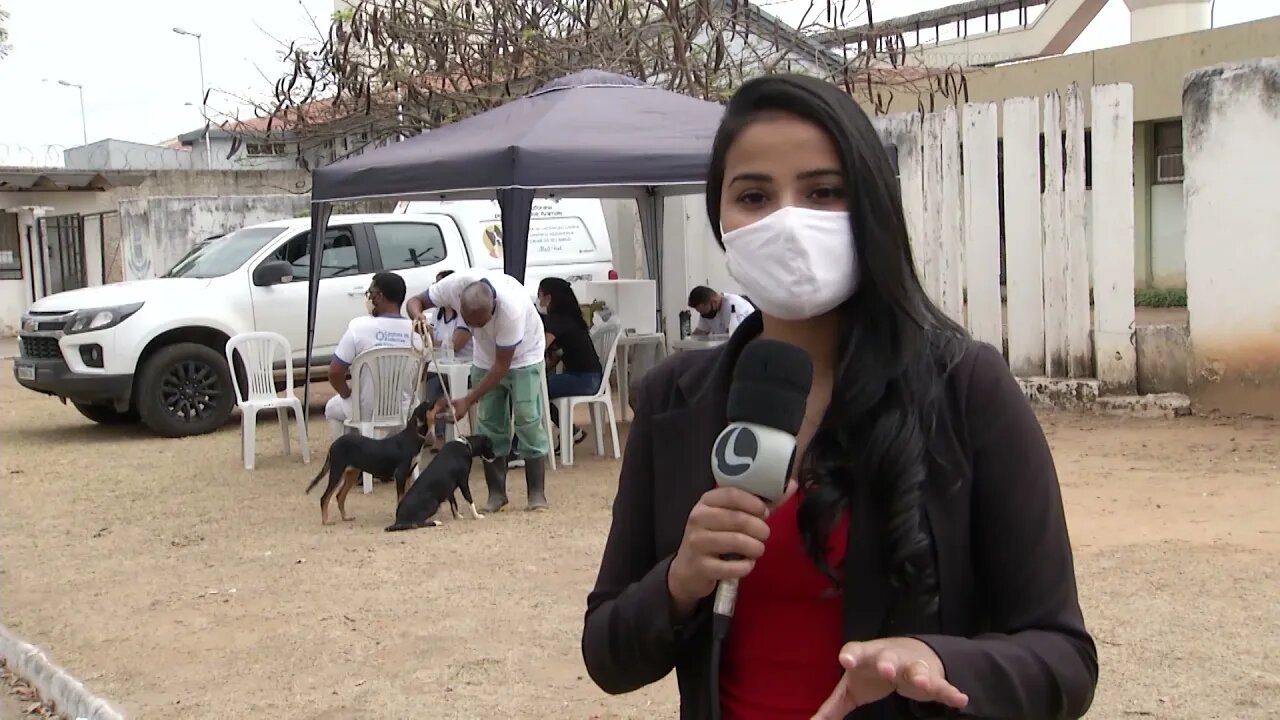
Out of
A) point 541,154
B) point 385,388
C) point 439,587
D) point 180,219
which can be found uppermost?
point 180,219

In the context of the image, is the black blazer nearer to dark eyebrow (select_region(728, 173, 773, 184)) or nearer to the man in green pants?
dark eyebrow (select_region(728, 173, 773, 184))

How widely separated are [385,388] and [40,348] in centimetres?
440

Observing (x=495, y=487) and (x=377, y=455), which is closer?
(x=377, y=455)

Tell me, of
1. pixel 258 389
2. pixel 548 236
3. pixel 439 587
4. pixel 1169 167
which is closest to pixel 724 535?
pixel 439 587

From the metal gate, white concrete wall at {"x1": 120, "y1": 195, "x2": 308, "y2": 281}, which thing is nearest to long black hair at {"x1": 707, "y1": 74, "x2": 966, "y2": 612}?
white concrete wall at {"x1": 120, "y1": 195, "x2": 308, "y2": 281}

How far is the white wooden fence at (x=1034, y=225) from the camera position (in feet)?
30.3

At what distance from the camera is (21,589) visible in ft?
20.2

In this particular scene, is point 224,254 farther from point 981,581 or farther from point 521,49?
point 981,581

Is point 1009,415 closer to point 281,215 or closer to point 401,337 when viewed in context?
point 401,337

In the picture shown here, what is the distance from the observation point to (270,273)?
1122 cm

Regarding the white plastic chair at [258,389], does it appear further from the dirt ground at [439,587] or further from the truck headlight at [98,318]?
the truck headlight at [98,318]

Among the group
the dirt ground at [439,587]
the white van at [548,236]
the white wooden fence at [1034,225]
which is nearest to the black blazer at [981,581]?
the dirt ground at [439,587]

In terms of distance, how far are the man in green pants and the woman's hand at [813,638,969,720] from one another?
Result: 599 centimetres

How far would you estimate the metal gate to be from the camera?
22797mm
